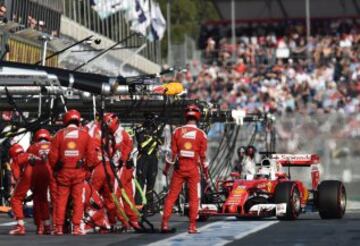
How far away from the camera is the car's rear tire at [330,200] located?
25.1 m

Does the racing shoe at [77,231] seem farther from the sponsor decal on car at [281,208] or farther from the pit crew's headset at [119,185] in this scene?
the sponsor decal on car at [281,208]

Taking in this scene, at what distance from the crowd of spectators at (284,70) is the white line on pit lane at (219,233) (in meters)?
23.2

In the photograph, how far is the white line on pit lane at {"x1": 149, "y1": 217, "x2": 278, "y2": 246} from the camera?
1902cm

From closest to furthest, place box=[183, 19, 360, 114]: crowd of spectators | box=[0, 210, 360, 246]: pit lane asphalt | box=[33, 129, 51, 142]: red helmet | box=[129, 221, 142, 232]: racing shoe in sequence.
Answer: box=[0, 210, 360, 246]: pit lane asphalt → box=[129, 221, 142, 232]: racing shoe → box=[33, 129, 51, 142]: red helmet → box=[183, 19, 360, 114]: crowd of spectators

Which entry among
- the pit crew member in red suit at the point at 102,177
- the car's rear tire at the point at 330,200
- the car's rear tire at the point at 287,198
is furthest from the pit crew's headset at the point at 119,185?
the car's rear tire at the point at 330,200

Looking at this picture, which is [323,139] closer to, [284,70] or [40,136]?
[284,70]

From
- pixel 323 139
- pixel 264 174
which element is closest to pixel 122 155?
pixel 264 174

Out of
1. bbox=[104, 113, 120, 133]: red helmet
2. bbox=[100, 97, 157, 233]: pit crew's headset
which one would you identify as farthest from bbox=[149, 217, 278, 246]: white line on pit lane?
bbox=[104, 113, 120, 133]: red helmet

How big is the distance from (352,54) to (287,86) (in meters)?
5.07

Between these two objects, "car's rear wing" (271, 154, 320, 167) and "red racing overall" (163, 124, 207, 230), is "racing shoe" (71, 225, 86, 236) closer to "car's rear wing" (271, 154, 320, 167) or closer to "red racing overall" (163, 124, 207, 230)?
"red racing overall" (163, 124, 207, 230)

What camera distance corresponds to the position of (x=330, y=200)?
25.2 m

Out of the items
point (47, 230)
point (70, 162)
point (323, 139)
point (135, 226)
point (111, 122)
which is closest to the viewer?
point (70, 162)

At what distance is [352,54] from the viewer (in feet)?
186

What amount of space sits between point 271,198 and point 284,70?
101 ft
